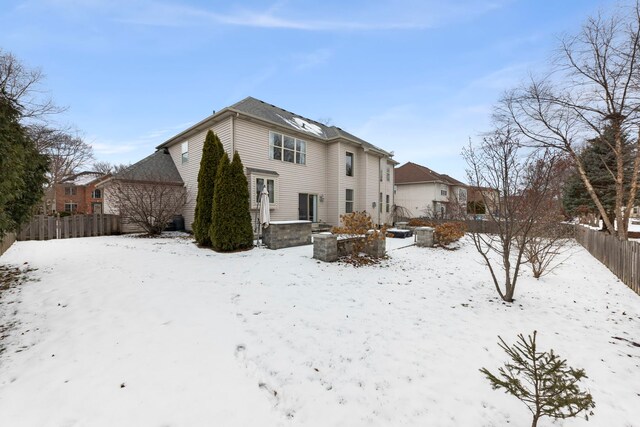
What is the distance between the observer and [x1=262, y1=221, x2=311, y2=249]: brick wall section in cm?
929

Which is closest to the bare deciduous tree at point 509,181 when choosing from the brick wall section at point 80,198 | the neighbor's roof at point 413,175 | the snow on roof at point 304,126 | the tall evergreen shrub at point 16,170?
the tall evergreen shrub at point 16,170

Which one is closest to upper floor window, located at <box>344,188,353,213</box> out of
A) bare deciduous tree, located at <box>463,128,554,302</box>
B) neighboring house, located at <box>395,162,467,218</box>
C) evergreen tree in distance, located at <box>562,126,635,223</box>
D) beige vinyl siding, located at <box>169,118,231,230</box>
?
beige vinyl siding, located at <box>169,118,231,230</box>

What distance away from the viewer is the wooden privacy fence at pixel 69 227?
1097 cm

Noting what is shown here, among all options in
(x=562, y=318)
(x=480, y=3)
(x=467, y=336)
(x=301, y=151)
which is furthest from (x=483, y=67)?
(x=467, y=336)

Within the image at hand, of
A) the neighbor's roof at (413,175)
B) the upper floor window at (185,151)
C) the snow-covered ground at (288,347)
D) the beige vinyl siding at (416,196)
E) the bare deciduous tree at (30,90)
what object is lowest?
the snow-covered ground at (288,347)

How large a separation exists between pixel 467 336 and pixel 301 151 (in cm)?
1297

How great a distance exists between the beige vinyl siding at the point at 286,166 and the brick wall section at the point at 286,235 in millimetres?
3540

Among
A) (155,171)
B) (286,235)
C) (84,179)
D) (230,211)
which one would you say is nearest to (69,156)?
(84,179)

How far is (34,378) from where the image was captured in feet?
8.21

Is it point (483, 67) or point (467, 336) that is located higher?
point (483, 67)

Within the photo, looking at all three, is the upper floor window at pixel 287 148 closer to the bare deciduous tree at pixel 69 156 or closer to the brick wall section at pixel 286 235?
the brick wall section at pixel 286 235

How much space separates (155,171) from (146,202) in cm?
289

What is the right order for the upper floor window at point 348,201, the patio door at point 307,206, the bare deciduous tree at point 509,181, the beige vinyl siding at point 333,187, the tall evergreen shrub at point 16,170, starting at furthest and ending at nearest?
the upper floor window at point 348,201 → the beige vinyl siding at point 333,187 → the patio door at point 307,206 → the bare deciduous tree at point 509,181 → the tall evergreen shrub at point 16,170

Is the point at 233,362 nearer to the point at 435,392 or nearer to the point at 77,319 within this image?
the point at 435,392
